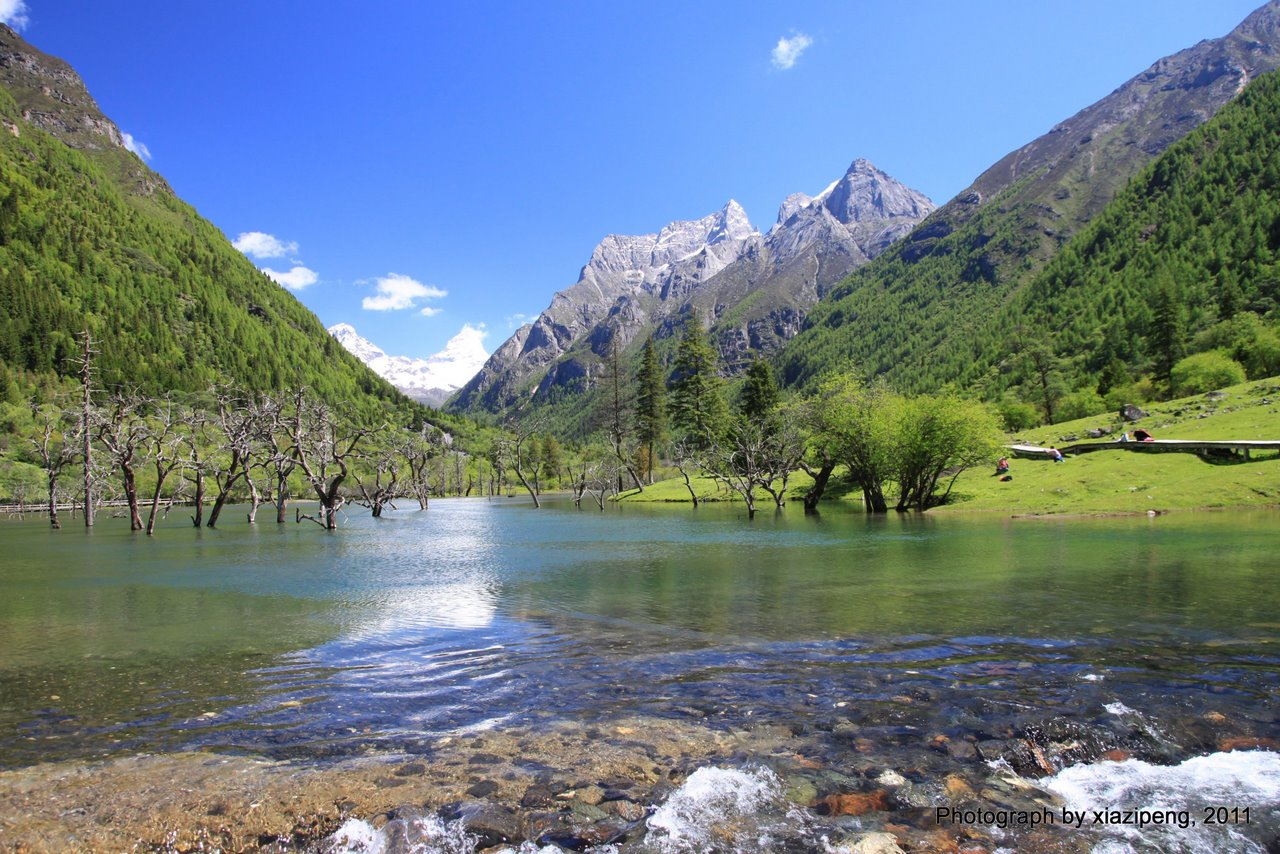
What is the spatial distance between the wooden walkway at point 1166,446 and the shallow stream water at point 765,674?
3011 cm

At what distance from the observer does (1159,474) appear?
48938 mm

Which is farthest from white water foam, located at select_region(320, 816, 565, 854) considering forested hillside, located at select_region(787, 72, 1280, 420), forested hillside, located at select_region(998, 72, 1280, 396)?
forested hillside, located at select_region(998, 72, 1280, 396)

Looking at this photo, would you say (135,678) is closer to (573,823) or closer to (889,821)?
(573,823)

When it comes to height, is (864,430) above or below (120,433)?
below

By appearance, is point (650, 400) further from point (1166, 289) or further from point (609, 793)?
point (609, 793)

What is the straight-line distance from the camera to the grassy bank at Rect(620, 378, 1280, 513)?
44.3 meters

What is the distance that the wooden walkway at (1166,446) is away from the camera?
159 ft

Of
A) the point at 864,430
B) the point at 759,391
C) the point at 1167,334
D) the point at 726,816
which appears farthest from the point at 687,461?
the point at 1167,334

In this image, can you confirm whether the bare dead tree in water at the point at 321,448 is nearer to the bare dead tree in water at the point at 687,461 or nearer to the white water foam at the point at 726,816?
the bare dead tree in water at the point at 687,461

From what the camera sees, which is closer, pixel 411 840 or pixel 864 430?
pixel 411 840

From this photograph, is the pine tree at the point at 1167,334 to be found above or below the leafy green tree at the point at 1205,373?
above

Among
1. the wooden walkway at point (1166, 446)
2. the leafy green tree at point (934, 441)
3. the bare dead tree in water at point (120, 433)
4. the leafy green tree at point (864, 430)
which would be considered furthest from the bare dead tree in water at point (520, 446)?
the wooden walkway at point (1166, 446)

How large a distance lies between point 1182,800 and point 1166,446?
60.3 metres

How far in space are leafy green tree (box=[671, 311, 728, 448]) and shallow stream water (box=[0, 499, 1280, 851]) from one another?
71.9m
